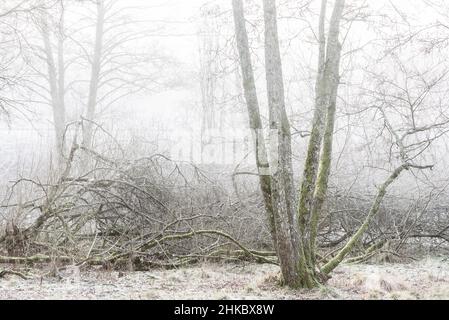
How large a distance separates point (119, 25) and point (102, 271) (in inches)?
489

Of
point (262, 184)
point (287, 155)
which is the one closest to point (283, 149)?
point (287, 155)

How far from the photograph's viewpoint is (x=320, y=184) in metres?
6.80

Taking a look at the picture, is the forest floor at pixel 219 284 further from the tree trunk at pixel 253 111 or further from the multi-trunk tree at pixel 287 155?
the tree trunk at pixel 253 111

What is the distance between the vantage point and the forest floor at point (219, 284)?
602 cm

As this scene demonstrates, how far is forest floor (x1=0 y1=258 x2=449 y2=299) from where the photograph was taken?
6020 millimetres

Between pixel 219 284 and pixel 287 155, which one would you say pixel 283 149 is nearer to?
pixel 287 155

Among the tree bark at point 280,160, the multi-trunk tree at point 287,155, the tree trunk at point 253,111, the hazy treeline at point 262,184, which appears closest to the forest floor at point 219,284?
the hazy treeline at point 262,184

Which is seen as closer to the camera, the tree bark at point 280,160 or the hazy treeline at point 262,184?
the tree bark at point 280,160

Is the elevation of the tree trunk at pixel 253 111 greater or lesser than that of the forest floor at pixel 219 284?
greater

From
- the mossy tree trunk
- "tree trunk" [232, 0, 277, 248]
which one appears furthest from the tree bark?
"tree trunk" [232, 0, 277, 248]

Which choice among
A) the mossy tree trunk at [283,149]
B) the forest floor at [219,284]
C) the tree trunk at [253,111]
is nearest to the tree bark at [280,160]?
the mossy tree trunk at [283,149]

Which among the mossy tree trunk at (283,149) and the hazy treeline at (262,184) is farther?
the hazy treeline at (262,184)

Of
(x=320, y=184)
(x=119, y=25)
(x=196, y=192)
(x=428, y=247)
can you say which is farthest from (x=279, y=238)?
(x=119, y=25)
